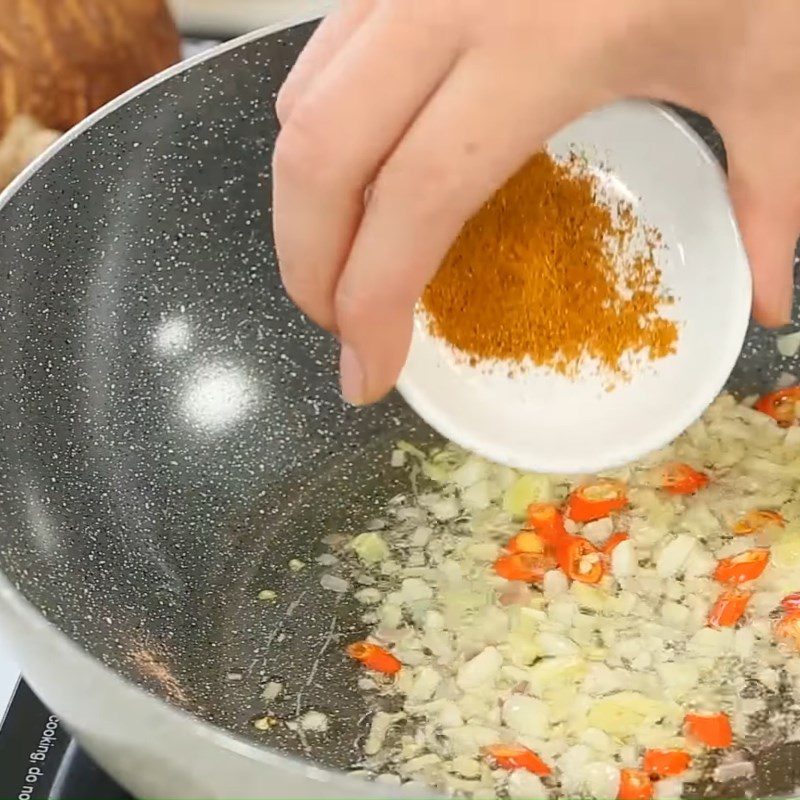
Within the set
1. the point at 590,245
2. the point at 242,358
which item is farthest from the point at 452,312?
the point at 242,358

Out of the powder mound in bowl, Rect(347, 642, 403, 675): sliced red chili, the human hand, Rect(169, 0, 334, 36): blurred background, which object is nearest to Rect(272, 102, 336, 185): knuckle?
the human hand

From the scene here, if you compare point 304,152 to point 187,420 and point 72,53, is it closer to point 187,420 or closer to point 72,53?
point 187,420

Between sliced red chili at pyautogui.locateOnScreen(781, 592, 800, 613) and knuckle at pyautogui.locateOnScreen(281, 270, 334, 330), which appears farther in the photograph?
sliced red chili at pyautogui.locateOnScreen(781, 592, 800, 613)

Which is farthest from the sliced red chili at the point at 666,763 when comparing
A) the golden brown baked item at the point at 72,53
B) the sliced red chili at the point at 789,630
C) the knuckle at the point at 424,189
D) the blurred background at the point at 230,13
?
the blurred background at the point at 230,13

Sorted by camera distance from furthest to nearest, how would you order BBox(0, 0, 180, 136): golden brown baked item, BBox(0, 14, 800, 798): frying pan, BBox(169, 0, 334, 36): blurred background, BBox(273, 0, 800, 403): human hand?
1. BBox(169, 0, 334, 36): blurred background
2. BBox(0, 0, 180, 136): golden brown baked item
3. BBox(0, 14, 800, 798): frying pan
4. BBox(273, 0, 800, 403): human hand

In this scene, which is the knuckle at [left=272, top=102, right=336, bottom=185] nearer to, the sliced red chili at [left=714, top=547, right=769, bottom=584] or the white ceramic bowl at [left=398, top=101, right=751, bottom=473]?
the white ceramic bowl at [left=398, top=101, right=751, bottom=473]

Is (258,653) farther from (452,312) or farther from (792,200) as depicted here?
(792,200)
